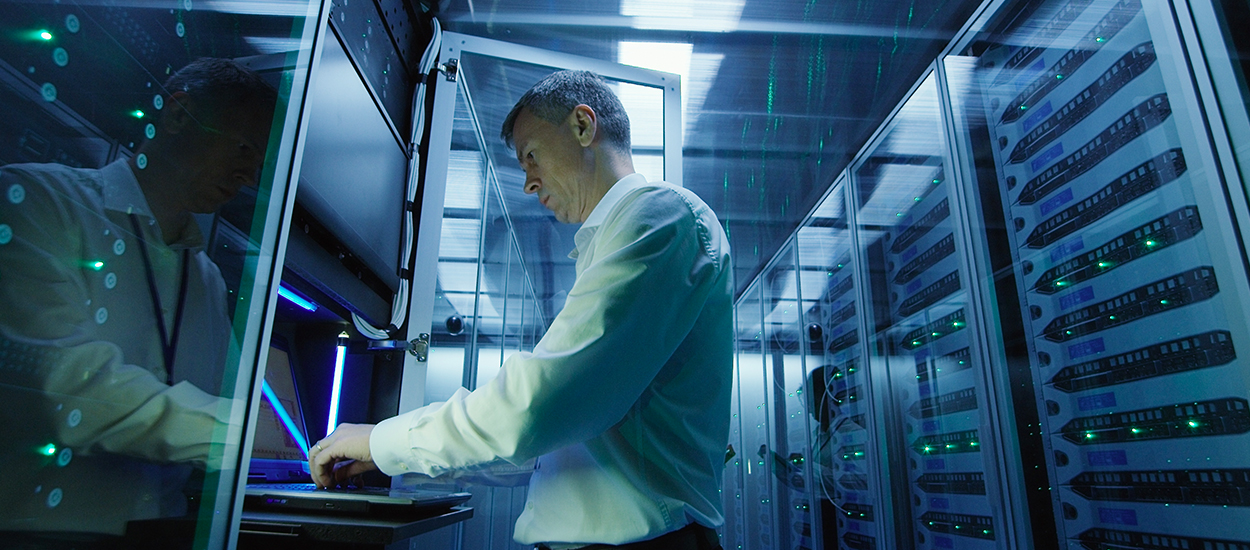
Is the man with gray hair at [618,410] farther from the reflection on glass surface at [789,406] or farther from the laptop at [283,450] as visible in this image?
the reflection on glass surface at [789,406]

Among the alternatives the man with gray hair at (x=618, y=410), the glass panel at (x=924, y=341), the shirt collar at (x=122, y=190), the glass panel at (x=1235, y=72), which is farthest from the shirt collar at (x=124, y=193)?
the glass panel at (x=924, y=341)

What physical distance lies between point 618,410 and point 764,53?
230 centimetres

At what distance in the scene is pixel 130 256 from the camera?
0.53 meters

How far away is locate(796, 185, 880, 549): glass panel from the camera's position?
3.26 meters

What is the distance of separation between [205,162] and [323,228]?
80 centimetres

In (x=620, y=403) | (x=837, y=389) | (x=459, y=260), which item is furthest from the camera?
(x=837, y=389)

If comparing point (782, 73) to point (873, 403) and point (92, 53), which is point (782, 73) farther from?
point (92, 53)

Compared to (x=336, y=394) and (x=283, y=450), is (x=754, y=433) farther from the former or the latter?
(x=283, y=450)

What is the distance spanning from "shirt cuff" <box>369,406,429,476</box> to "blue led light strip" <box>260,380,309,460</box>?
70 centimetres

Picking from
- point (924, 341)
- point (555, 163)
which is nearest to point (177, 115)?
point (555, 163)

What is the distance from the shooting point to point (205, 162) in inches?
24.2

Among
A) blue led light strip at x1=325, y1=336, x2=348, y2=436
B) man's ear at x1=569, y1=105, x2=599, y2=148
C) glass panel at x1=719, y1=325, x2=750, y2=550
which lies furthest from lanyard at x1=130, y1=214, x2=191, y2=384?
glass panel at x1=719, y1=325, x2=750, y2=550

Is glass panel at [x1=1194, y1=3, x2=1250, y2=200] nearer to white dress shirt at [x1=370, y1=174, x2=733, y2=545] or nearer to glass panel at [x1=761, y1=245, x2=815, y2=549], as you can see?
white dress shirt at [x1=370, y1=174, x2=733, y2=545]

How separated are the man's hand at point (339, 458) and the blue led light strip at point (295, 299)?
1.69 feet
